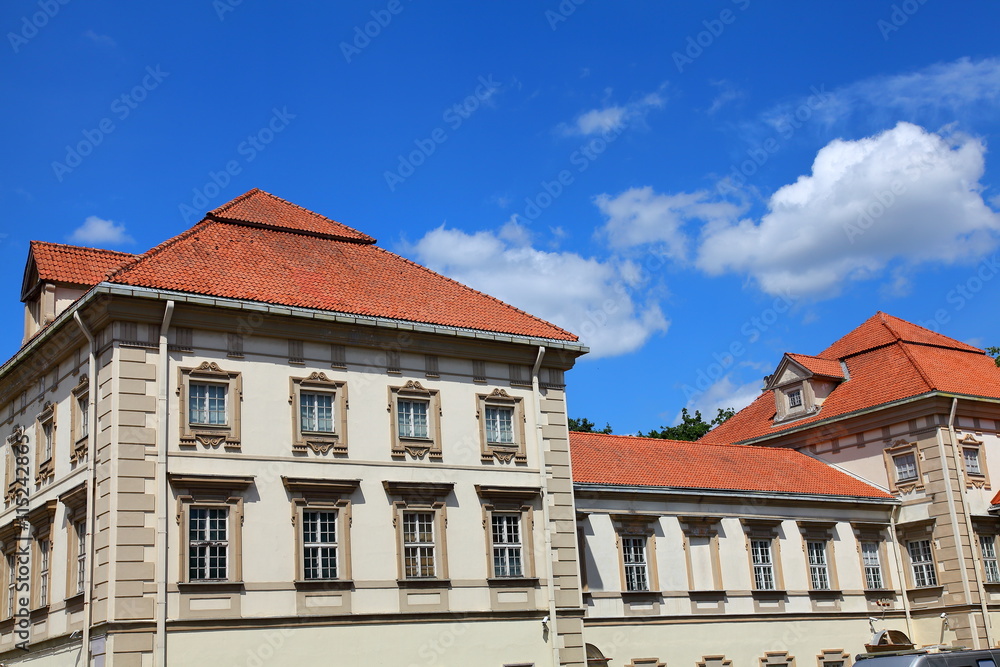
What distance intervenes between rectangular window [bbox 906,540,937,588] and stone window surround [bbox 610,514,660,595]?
1196 centimetres

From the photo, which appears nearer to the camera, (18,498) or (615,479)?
(18,498)

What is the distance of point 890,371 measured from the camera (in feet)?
140

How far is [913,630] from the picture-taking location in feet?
129

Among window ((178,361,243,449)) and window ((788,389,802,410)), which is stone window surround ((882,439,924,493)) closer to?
window ((788,389,802,410))

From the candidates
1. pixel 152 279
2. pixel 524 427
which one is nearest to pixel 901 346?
pixel 524 427

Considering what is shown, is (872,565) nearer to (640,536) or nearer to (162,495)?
(640,536)

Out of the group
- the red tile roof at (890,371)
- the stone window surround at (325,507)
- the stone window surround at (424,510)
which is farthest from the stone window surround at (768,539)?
the stone window surround at (325,507)

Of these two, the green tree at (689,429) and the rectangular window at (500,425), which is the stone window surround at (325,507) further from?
the green tree at (689,429)

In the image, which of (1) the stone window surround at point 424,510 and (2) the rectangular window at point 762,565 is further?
(2) the rectangular window at point 762,565

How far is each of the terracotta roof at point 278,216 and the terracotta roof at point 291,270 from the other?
4cm

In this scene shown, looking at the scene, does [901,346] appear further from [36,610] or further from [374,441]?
[36,610]

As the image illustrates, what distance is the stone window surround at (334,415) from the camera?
2656 centimetres

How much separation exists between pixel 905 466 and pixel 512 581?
1939 centimetres

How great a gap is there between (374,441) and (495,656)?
618 centimetres
